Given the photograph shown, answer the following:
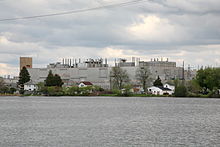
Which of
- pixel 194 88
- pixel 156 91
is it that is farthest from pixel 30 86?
pixel 194 88

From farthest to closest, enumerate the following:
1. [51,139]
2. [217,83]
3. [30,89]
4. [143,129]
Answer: [30,89] → [217,83] → [143,129] → [51,139]

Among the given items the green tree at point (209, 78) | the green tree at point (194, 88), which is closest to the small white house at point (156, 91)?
the green tree at point (194, 88)

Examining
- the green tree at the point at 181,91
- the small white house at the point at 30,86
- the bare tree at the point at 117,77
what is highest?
the bare tree at the point at 117,77

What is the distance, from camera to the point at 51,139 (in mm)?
35375

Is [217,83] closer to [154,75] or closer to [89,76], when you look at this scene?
[154,75]

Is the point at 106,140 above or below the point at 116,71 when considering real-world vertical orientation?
below

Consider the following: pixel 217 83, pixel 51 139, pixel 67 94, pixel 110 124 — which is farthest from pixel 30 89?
pixel 51 139

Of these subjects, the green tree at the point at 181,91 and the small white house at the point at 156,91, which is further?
the small white house at the point at 156,91

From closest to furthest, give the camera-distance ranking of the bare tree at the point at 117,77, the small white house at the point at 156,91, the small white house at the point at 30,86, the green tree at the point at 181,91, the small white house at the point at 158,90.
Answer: the green tree at the point at 181,91, the bare tree at the point at 117,77, the small white house at the point at 156,91, the small white house at the point at 158,90, the small white house at the point at 30,86

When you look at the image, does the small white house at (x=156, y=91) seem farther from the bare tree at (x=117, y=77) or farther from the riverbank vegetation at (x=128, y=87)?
the bare tree at (x=117, y=77)

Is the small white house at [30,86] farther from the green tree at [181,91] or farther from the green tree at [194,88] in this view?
the green tree at [181,91]

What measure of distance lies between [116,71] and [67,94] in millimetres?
21027

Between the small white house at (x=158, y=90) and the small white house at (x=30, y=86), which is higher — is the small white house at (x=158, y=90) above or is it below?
below

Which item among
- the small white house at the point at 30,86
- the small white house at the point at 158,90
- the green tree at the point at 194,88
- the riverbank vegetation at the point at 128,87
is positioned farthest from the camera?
the small white house at the point at 30,86
